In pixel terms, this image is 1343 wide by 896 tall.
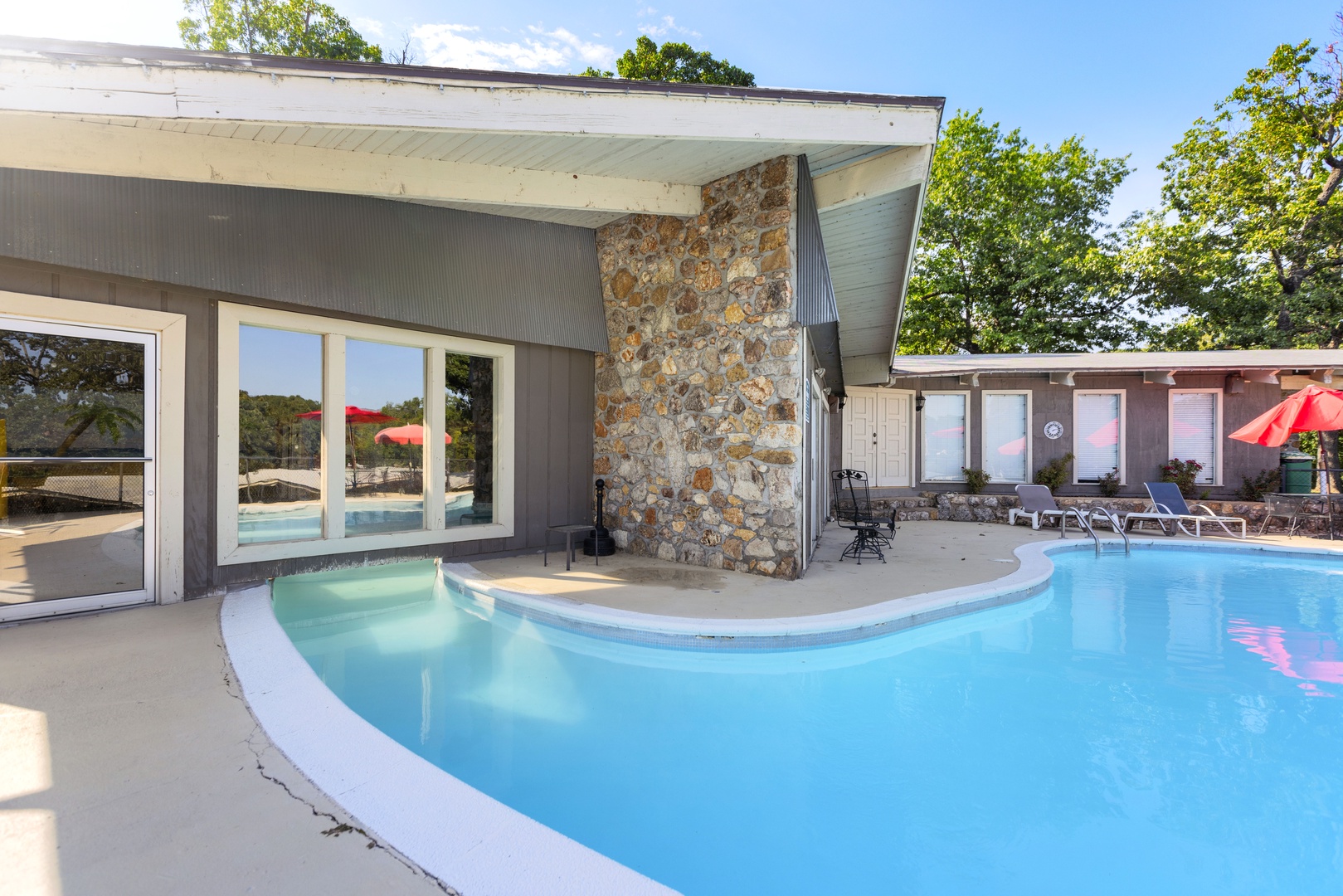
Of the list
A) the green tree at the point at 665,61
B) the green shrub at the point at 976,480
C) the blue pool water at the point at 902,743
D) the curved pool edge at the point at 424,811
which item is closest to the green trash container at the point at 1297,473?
the green shrub at the point at 976,480

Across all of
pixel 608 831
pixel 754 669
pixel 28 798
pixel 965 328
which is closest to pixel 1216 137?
pixel 965 328

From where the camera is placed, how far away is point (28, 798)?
5.76 feet

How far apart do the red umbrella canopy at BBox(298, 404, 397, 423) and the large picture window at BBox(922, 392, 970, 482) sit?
9.73 m

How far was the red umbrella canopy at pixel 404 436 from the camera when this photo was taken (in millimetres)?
5535

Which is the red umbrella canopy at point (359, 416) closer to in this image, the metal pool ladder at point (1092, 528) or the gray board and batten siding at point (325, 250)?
the gray board and batten siding at point (325, 250)

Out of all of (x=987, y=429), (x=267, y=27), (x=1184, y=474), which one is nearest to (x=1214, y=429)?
(x=1184, y=474)

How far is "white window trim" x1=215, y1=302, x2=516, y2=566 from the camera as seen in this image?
4445 millimetres

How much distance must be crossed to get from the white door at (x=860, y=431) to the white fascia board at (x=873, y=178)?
256 inches

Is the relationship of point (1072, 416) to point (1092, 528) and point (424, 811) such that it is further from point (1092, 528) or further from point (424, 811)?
point (424, 811)

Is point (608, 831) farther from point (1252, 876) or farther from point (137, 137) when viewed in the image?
point (137, 137)

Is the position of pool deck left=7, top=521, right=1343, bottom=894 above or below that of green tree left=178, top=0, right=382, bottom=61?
below

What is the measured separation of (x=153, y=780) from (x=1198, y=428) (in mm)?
14268

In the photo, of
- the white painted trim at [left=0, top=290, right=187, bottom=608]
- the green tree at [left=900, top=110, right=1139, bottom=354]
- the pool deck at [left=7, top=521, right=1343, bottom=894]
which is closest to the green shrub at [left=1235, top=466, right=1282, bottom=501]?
the green tree at [left=900, top=110, right=1139, bottom=354]

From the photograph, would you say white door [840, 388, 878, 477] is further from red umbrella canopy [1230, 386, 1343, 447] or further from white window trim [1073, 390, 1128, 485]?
red umbrella canopy [1230, 386, 1343, 447]
